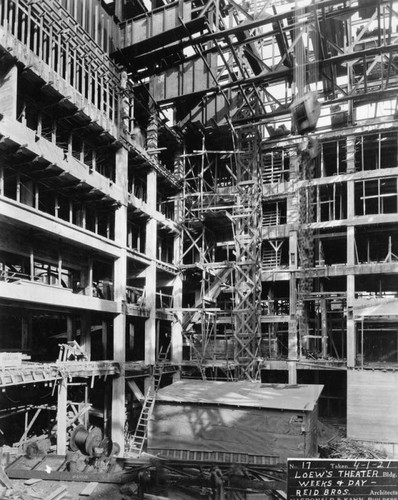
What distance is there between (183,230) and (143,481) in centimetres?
2323

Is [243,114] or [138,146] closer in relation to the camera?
[138,146]

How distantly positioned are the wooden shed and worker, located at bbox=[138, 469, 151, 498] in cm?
896

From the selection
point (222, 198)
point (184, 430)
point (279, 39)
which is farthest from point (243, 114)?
point (184, 430)

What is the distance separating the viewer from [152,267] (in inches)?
1122

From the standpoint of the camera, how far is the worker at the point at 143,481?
10.2 metres

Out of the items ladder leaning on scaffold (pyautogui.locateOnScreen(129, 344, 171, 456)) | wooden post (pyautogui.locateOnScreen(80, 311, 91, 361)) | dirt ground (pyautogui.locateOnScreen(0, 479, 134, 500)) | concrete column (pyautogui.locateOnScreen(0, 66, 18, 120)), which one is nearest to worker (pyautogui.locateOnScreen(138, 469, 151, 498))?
dirt ground (pyautogui.locateOnScreen(0, 479, 134, 500))

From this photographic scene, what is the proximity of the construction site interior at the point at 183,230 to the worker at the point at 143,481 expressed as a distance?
584 millimetres

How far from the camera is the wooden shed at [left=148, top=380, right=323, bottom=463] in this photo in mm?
19625

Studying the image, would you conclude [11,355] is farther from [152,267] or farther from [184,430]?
[152,267]

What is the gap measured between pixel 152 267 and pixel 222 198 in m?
7.28

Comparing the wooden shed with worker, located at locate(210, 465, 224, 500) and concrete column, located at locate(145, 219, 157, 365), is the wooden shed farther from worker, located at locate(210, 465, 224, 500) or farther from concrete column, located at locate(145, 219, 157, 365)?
worker, located at locate(210, 465, 224, 500)

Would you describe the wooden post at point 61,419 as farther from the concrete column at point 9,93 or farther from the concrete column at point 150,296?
the concrete column at point 9,93

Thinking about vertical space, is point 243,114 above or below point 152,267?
above

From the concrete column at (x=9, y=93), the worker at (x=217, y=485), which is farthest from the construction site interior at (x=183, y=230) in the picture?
the worker at (x=217, y=485)
